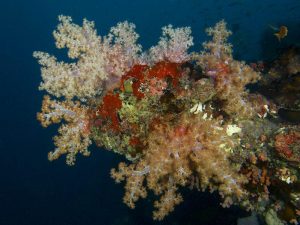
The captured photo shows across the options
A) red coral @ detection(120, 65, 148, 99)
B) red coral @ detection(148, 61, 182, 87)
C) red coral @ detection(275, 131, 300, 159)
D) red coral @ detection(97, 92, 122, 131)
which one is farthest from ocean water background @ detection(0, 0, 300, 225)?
red coral @ detection(97, 92, 122, 131)

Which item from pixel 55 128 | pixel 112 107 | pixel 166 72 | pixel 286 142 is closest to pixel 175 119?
pixel 166 72

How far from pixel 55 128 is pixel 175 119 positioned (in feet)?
148

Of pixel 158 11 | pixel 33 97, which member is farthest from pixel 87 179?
pixel 158 11

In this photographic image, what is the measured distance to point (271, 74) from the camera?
5.20 metres

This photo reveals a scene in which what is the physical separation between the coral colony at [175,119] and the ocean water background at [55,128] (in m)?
2.07

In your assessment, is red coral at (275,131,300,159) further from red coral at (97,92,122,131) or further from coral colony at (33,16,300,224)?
red coral at (97,92,122,131)

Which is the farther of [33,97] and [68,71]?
[33,97]

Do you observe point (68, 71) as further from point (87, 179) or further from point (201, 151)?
point (87, 179)

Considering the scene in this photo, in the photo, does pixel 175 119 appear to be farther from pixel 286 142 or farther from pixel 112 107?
pixel 286 142

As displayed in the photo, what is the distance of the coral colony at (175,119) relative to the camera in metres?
4.00

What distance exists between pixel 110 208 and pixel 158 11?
72.4 meters

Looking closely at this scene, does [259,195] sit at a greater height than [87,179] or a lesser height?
lesser

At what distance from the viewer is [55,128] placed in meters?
46.4

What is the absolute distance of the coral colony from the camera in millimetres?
3996
